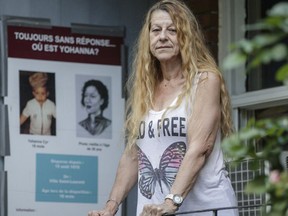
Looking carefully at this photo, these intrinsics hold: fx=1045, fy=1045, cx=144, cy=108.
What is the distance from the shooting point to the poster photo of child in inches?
259

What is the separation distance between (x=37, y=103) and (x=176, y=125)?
2.12 metres

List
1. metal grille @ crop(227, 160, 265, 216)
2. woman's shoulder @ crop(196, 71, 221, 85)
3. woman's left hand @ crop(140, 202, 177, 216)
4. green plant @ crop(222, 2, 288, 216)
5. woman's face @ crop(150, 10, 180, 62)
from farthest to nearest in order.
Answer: metal grille @ crop(227, 160, 265, 216)
woman's face @ crop(150, 10, 180, 62)
woman's shoulder @ crop(196, 71, 221, 85)
woman's left hand @ crop(140, 202, 177, 216)
green plant @ crop(222, 2, 288, 216)

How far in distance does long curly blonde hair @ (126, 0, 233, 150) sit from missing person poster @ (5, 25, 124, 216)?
162 cm

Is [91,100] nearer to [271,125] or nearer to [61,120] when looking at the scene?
[61,120]

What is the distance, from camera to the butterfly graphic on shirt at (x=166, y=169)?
4688 mm

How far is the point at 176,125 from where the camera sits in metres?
4.68

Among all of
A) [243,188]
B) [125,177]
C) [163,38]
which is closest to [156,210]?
[125,177]

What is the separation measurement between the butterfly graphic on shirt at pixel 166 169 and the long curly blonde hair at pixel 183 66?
0.19m

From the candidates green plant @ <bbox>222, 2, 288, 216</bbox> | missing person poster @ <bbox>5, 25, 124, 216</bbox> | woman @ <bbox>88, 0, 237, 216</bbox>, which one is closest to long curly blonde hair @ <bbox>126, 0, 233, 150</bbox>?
woman @ <bbox>88, 0, 237, 216</bbox>

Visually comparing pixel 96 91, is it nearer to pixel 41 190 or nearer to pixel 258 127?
pixel 41 190

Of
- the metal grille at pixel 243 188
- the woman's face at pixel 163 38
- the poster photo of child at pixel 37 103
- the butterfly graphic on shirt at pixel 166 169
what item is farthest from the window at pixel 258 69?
the butterfly graphic on shirt at pixel 166 169

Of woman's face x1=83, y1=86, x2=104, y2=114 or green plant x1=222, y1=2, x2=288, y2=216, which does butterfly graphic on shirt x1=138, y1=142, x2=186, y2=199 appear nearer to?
woman's face x1=83, y1=86, x2=104, y2=114

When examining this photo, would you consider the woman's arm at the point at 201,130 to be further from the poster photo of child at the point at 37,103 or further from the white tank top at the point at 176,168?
the poster photo of child at the point at 37,103

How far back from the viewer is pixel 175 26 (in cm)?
490
